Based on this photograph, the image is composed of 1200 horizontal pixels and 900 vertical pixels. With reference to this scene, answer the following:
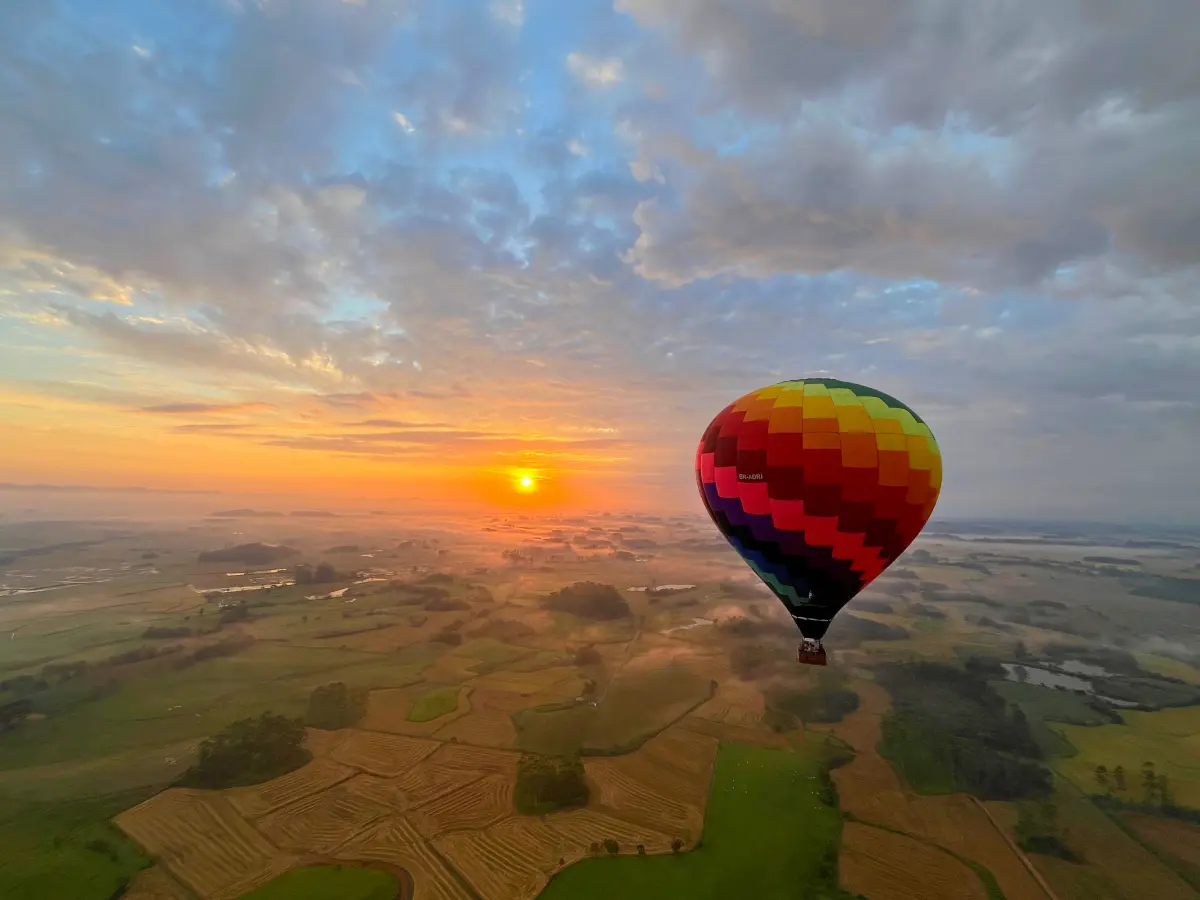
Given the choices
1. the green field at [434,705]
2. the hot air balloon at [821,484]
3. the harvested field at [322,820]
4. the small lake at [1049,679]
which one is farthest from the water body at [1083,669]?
the harvested field at [322,820]

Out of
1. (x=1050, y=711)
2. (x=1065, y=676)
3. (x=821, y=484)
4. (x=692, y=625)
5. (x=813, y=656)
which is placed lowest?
(x=1050, y=711)

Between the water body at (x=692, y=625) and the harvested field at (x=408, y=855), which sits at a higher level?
the water body at (x=692, y=625)

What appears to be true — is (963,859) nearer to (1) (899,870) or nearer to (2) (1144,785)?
(1) (899,870)

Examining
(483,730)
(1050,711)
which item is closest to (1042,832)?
(1050,711)

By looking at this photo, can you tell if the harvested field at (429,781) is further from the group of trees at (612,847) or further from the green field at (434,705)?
the group of trees at (612,847)

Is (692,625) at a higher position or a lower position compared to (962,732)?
higher
